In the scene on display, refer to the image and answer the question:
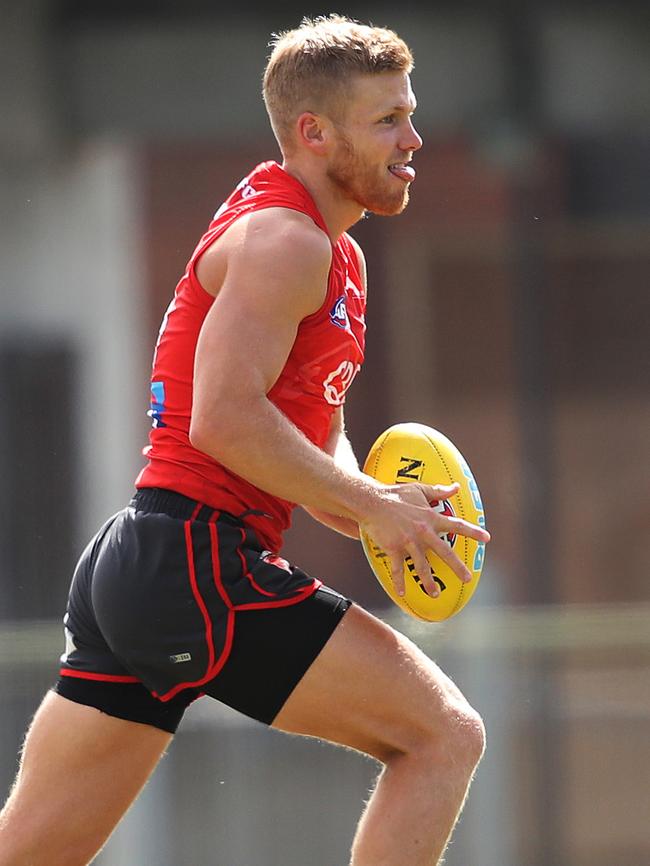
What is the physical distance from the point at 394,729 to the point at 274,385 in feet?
2.29

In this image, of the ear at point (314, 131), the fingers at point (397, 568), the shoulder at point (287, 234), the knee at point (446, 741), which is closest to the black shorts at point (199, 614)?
the fingers at point (397, 568)

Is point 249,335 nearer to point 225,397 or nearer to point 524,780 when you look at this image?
point 225,397

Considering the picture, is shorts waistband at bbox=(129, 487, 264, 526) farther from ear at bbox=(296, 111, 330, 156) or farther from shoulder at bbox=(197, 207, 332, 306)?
ear at bbox=(296, 111, 330, 156)

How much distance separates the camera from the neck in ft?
9.86

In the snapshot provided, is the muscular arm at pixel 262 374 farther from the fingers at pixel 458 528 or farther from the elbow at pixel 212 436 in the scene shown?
the fingers at pixel 458 528

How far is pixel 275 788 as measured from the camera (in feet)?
18.6

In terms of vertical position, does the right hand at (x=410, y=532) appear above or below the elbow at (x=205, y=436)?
below

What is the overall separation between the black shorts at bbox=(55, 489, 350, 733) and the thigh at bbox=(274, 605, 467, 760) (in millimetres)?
30

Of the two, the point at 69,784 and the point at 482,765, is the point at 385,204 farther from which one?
the point at 482,765

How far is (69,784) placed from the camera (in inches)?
115

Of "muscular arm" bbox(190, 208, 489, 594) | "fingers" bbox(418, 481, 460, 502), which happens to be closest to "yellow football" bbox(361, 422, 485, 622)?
"fingers" bbox(418, 481, 460, 502)

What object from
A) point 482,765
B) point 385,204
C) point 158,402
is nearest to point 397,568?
point 158,402

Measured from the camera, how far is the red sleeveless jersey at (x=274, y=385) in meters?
2.88

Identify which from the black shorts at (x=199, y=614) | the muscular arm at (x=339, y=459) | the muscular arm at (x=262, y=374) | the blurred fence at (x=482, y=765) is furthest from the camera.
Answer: the blurred fence at (x=482, y=765)
